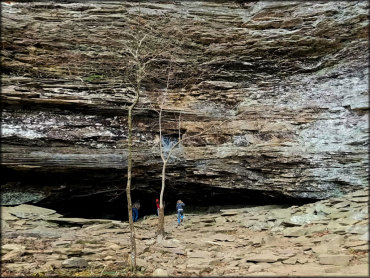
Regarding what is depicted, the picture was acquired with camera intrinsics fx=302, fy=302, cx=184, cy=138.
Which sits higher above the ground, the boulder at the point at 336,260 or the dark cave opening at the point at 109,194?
the boulder at the point at 336,260

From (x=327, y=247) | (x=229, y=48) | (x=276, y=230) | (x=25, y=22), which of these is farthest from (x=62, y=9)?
(x=327, y=247)

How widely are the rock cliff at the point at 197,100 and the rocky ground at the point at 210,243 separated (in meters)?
1.84

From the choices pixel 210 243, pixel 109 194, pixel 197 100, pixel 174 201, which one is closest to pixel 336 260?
pixel 210 243

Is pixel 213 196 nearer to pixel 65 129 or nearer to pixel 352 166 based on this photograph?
pixel 352 166

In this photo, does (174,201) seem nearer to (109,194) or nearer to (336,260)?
(109,194)

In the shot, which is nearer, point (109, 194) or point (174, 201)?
point (109, 194)

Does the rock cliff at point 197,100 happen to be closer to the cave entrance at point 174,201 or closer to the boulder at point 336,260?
the cave entrance at point 174,201

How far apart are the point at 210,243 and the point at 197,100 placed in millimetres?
7895

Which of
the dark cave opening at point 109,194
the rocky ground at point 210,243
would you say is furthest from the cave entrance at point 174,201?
the rocky ground at point 210,243

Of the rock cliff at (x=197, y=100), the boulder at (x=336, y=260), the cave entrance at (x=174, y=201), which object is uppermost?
the rock cliff at (x=197, y=100)

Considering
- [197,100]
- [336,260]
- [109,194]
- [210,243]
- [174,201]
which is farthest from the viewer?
[174,201]

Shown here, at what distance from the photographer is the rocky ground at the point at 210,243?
8.64 metres

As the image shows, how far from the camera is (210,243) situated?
11406mm

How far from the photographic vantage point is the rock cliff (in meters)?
14.2
